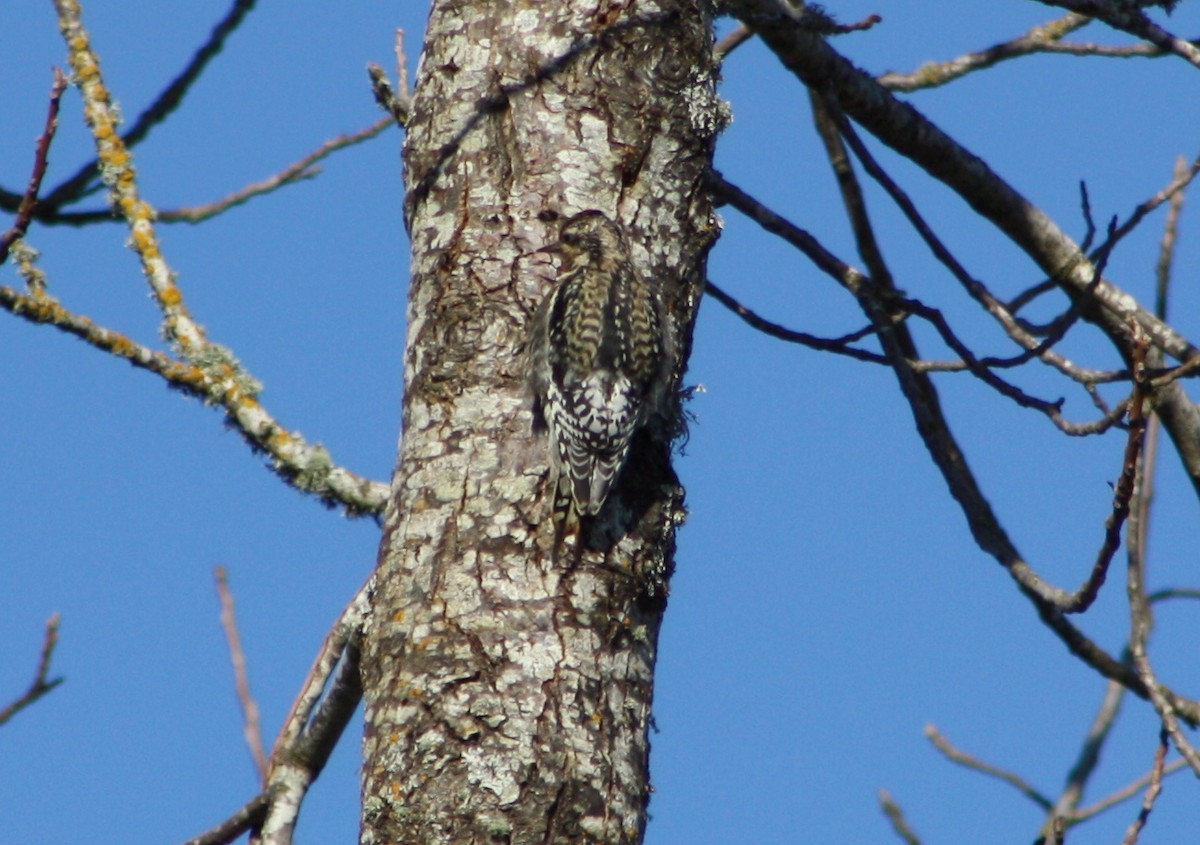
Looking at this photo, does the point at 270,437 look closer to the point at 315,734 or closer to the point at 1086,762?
the point at 315,734

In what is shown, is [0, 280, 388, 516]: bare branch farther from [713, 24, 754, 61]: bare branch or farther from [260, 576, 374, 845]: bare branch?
[713, 24, 754, 61]: bare branch

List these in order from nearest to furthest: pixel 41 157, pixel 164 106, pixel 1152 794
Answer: pixel 41 157 < pixel 1152 794 < pixel 164 106

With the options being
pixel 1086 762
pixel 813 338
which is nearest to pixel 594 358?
pixel 813 338

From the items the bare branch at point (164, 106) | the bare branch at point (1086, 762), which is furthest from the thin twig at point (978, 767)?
the bare branch at point (164, 106)

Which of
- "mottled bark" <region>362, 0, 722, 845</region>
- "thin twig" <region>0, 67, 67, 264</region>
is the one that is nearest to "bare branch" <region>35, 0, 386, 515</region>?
"mottled bark" <region>362, 0, 722, 845</region>

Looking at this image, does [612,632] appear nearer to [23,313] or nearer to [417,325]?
[417,325]

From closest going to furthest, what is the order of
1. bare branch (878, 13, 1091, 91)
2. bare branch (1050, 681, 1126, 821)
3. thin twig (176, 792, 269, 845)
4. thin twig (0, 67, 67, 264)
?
1. thin twig (0, 67, 67, 264)
2. thin twig (176, 792, 269, 845)
3. bare branch (1050, 681, 1126, 821)
4. bare branch (878, 13, 1091, 91)
